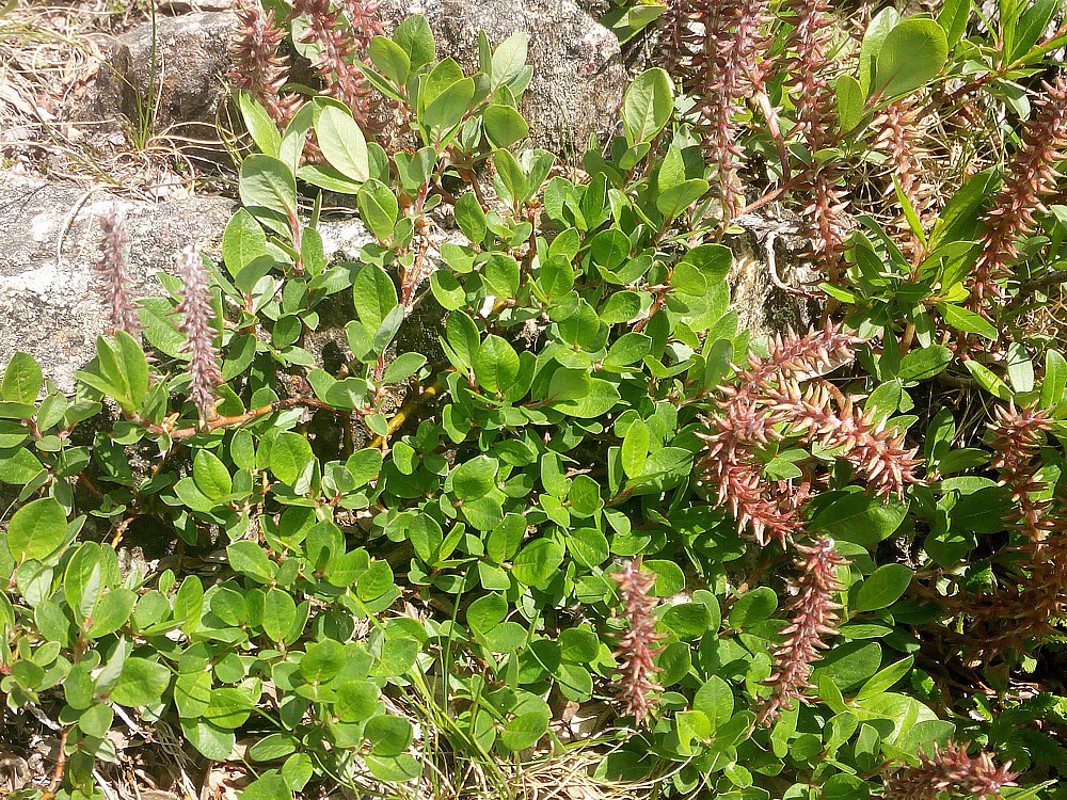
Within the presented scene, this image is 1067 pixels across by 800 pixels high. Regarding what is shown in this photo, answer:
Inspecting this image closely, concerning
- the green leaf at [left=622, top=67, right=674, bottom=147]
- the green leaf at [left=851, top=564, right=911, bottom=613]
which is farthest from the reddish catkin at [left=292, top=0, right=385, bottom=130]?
the green leaf at [left=851, top=564, right=911, bottom=613]

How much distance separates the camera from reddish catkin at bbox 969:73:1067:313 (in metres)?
2.27

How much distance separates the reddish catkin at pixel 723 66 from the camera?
2318 mm

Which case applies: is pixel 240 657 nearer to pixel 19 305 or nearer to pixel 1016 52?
pixel 19 305

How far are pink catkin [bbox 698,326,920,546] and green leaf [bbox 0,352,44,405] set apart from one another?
170cm

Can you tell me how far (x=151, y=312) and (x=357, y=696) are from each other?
112cm

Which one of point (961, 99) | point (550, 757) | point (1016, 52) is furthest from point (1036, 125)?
point (550, 757)

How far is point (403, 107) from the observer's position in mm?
2654

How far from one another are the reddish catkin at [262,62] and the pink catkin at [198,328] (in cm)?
79

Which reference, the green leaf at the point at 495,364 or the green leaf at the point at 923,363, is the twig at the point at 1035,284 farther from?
the green leaf at the point at 495,364

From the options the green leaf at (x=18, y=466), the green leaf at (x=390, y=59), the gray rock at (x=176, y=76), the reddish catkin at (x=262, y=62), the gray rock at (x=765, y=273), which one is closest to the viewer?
the green leaf at (x=18, y=466)

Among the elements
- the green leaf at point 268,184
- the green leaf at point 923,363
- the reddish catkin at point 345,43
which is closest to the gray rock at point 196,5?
the reddish catkin at point 345,43

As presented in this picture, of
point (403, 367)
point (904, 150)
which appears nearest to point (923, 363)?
point (904, 150)

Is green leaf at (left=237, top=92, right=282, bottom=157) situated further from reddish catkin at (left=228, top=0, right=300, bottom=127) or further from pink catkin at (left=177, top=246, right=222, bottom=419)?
pink catkin at (left=177, top=246, right=222, bottom=419)

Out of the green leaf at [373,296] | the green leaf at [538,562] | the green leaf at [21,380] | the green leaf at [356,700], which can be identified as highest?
the green leaf at [373,296]
